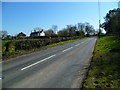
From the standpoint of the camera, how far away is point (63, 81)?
19.7 feet

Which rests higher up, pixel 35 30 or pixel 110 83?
pixel 35 30

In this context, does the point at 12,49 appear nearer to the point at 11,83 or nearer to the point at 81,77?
the point at 11,83

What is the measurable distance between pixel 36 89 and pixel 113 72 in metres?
4.13

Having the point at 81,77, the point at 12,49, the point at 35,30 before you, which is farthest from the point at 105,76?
the point at 35,30

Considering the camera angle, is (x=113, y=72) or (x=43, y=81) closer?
(x=43, y=81)

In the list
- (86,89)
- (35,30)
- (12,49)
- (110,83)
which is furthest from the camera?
(35,30)

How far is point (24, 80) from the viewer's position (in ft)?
20.7

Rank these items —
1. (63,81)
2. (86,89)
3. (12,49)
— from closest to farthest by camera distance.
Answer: (86,89), (63,81), (12,49)

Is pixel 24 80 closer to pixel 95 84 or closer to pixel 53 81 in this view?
pixel 53 81

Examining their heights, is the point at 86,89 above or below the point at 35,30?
below

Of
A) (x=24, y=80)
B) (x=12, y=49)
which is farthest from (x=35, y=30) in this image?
(x=24, y=80)

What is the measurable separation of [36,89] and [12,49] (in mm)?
14004

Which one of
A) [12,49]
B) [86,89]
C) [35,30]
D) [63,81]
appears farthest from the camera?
[35,30]

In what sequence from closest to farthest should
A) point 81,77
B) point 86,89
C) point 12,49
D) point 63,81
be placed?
point 86,89 → point 63,81 → point 81,77 → point 12,49
